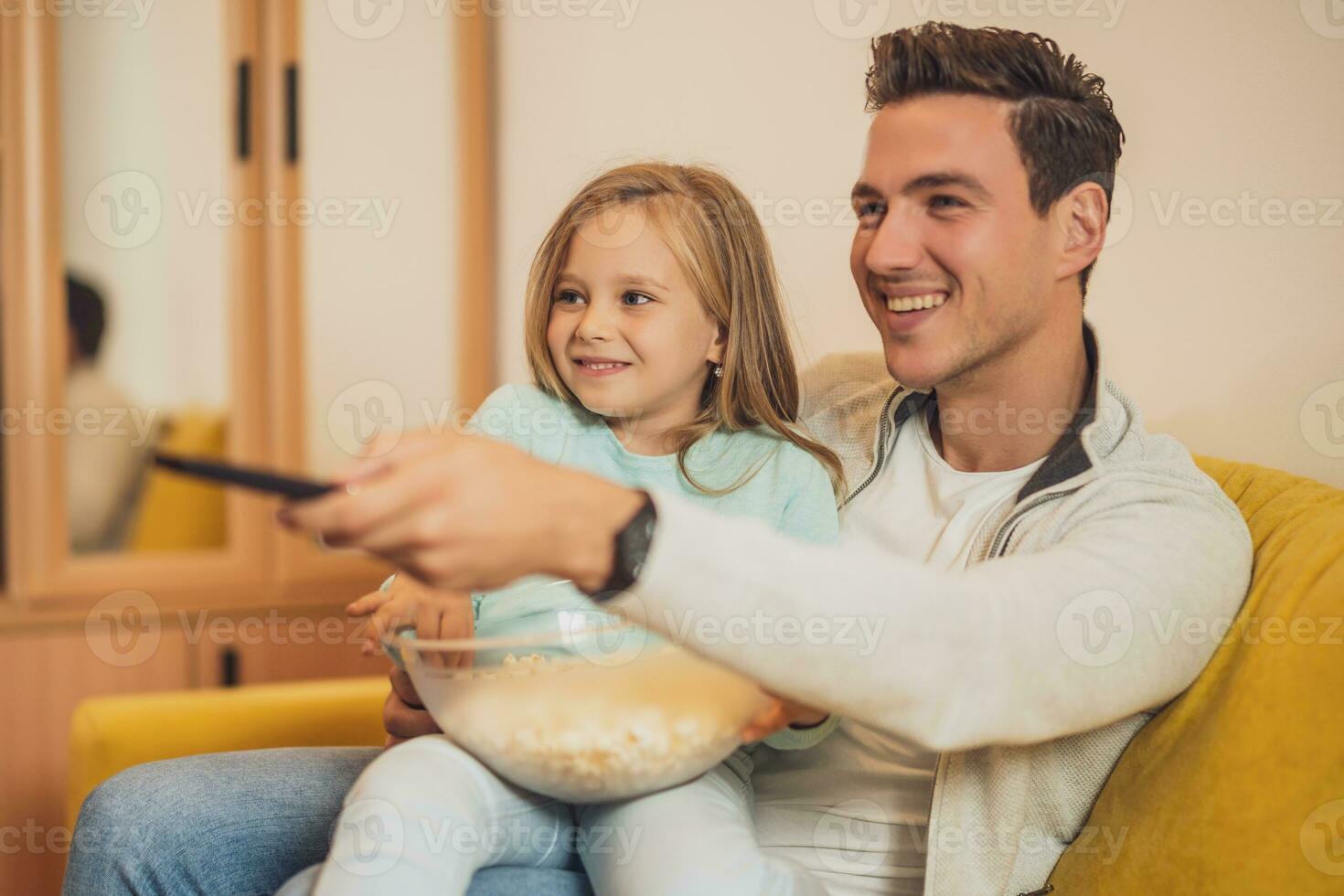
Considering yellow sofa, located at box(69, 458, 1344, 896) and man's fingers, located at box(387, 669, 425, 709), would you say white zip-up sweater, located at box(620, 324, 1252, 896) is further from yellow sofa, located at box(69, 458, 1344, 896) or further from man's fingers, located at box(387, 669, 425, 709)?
man's fingers, located at box(387, 669, 425, 709)

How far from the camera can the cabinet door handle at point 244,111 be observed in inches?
102

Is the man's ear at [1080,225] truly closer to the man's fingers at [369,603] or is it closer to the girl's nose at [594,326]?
the girl's nose at [594,326]

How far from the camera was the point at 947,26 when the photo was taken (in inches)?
54.9

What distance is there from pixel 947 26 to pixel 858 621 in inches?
33.5

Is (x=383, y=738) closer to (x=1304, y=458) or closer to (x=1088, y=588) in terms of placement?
(x=1088, y=588)

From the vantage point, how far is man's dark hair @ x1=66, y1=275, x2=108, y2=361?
241 centimetres

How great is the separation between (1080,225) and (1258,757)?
63 cm

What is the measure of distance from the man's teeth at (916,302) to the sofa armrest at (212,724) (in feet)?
3.13

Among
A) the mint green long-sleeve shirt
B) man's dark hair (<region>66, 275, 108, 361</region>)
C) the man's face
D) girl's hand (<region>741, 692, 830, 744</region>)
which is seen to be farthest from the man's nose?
man's dark hair (<region>66, 275, 108, 361</region>)

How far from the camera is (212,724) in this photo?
171 cm

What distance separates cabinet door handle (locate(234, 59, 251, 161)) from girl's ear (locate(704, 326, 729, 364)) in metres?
1.51

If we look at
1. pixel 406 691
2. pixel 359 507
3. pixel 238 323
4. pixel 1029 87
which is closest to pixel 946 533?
pixel 1029 87

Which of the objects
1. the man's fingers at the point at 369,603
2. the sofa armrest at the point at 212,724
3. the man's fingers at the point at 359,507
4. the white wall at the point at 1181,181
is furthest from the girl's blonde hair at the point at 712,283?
the man's fingers at the point at 359,507

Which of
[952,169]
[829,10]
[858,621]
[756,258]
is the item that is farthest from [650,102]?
[858,621]
